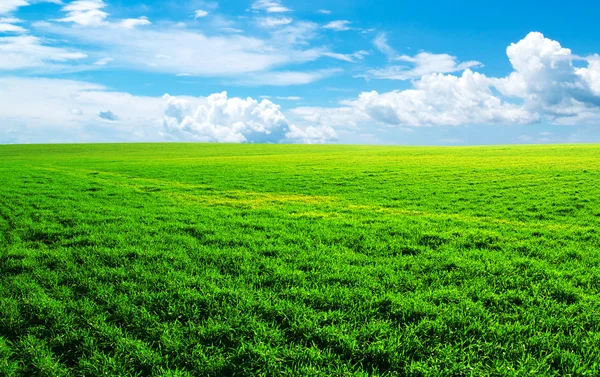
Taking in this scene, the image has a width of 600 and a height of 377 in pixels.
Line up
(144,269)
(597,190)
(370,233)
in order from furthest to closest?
(597,190)
(370,233)
(144,269)

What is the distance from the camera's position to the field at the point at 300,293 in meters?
4.67

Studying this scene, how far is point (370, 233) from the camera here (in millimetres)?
10406

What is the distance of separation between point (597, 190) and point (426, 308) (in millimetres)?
17365

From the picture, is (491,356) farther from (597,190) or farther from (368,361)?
(597,190)

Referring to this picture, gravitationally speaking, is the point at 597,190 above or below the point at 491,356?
above

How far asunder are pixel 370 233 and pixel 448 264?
2.89m

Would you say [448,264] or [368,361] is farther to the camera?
[448,264]

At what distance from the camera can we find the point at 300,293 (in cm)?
629

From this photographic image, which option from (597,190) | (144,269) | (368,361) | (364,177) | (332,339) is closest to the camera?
(368,361)

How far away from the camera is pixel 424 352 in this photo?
15.7ft

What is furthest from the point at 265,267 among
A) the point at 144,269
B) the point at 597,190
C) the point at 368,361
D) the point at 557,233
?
the point at 597,190

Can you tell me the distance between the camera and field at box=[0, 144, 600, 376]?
4672 millimetres

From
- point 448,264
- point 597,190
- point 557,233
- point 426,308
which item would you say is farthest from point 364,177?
point 426,308

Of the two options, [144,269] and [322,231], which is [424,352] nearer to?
[144,269]
